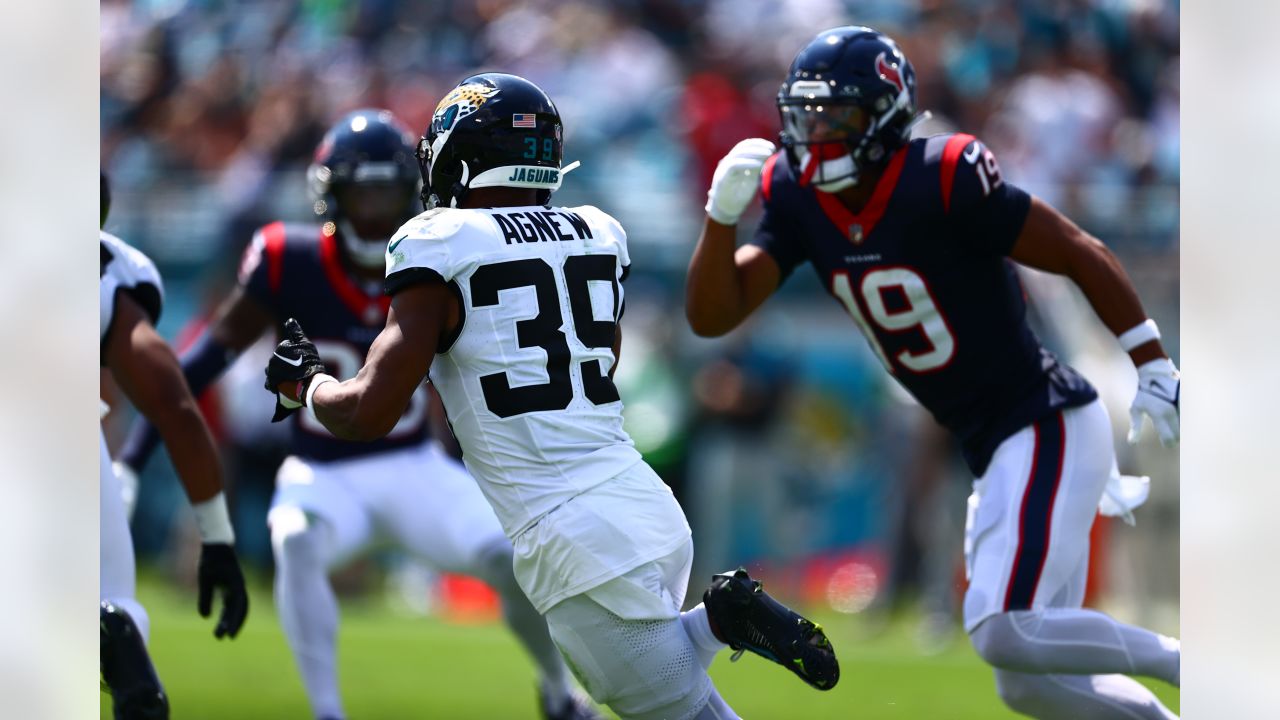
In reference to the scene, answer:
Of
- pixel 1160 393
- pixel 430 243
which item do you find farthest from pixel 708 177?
pixel 430 243

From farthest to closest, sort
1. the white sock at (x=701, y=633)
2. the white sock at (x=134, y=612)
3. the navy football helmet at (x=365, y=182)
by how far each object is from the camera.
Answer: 1. the navy football helmet at (x=365, y=182)
2. the white sock at (x=134, y=612)
3. the white sock at (x=701, y=633)

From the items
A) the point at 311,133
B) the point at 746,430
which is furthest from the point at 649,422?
the point at 311,133

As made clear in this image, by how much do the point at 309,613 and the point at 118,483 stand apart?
918 mm

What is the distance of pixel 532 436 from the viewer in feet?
11.1

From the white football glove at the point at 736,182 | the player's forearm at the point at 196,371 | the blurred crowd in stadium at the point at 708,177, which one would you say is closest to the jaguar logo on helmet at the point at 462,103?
the white football glove at the point at 736,182

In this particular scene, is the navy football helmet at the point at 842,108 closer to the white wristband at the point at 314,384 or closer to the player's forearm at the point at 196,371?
the white wristband at the point at 314,384

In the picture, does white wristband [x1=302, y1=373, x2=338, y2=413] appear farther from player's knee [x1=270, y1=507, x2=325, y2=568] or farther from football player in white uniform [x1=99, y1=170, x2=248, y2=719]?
player's knee [x1=270, y1=507, x2=325, y2=568]

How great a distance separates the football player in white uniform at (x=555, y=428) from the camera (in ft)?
10.9

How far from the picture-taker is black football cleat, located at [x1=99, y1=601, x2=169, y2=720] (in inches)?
149

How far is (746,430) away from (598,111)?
232 centimetres

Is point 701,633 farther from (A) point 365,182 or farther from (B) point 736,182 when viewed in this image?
(A) point 365,182

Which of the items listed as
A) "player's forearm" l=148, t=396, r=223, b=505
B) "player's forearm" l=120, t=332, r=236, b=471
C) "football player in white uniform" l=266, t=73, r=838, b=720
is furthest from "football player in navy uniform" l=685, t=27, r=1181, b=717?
"player's forearm" l=120, t=332, r=236, b=471

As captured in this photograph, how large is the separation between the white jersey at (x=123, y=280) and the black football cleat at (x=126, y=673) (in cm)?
72
